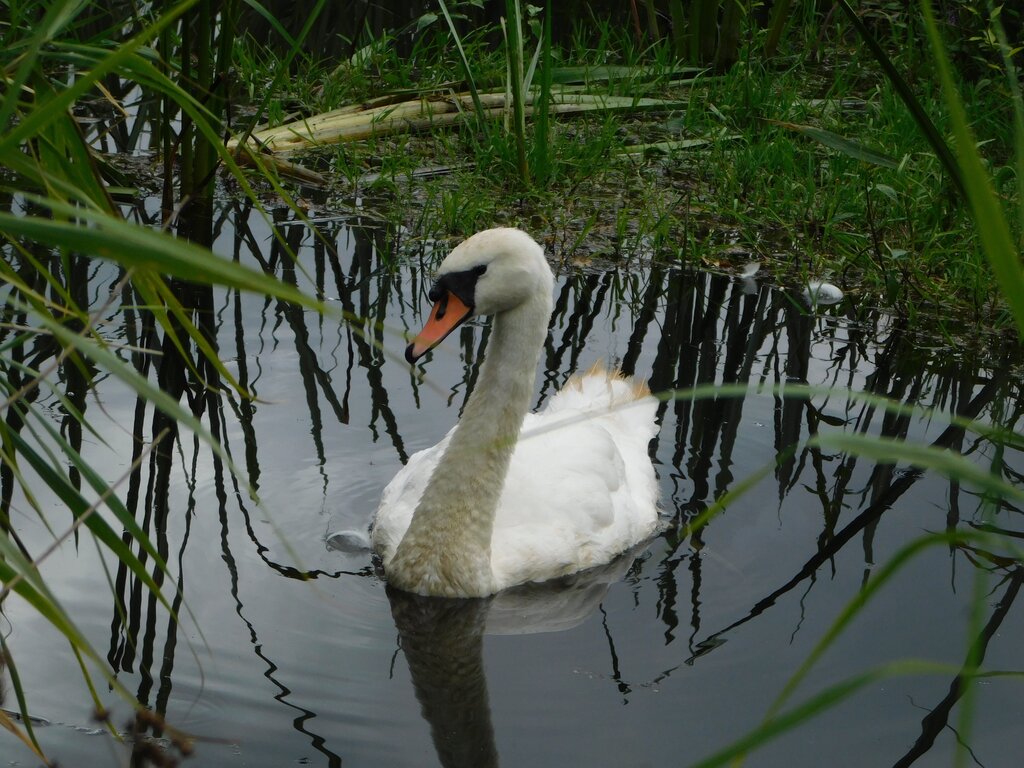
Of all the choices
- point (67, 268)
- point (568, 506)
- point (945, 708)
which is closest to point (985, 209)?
point (67, 268)

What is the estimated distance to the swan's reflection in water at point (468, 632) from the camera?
2.93 metres

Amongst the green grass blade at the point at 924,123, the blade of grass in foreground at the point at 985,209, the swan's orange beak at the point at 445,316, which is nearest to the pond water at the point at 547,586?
the blade of grass in foreground at the point at 985,209

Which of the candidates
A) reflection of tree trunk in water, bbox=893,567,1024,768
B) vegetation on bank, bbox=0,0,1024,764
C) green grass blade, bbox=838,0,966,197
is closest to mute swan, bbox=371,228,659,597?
vegetation on bank, bbox=0,0,1024,764

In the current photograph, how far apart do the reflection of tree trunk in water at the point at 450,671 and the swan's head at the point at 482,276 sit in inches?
30.3

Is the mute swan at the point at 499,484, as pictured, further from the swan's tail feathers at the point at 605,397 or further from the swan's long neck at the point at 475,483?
the swan's tail feathers at the point at 605,397

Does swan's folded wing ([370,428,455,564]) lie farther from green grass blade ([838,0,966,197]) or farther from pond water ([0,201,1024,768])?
green grass blade ([838,0,966,197])

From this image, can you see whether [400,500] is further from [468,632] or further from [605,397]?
[605,397]

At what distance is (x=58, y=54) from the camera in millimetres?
1860

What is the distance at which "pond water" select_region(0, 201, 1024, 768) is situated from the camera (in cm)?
289

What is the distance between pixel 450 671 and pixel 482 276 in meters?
1.10

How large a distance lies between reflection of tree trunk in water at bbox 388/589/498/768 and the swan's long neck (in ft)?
0.23

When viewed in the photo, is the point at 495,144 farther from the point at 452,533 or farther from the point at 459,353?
the point at 452,533

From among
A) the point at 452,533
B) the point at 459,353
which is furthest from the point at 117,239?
the point at 459,353

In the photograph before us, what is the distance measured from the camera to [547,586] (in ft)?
12.5
